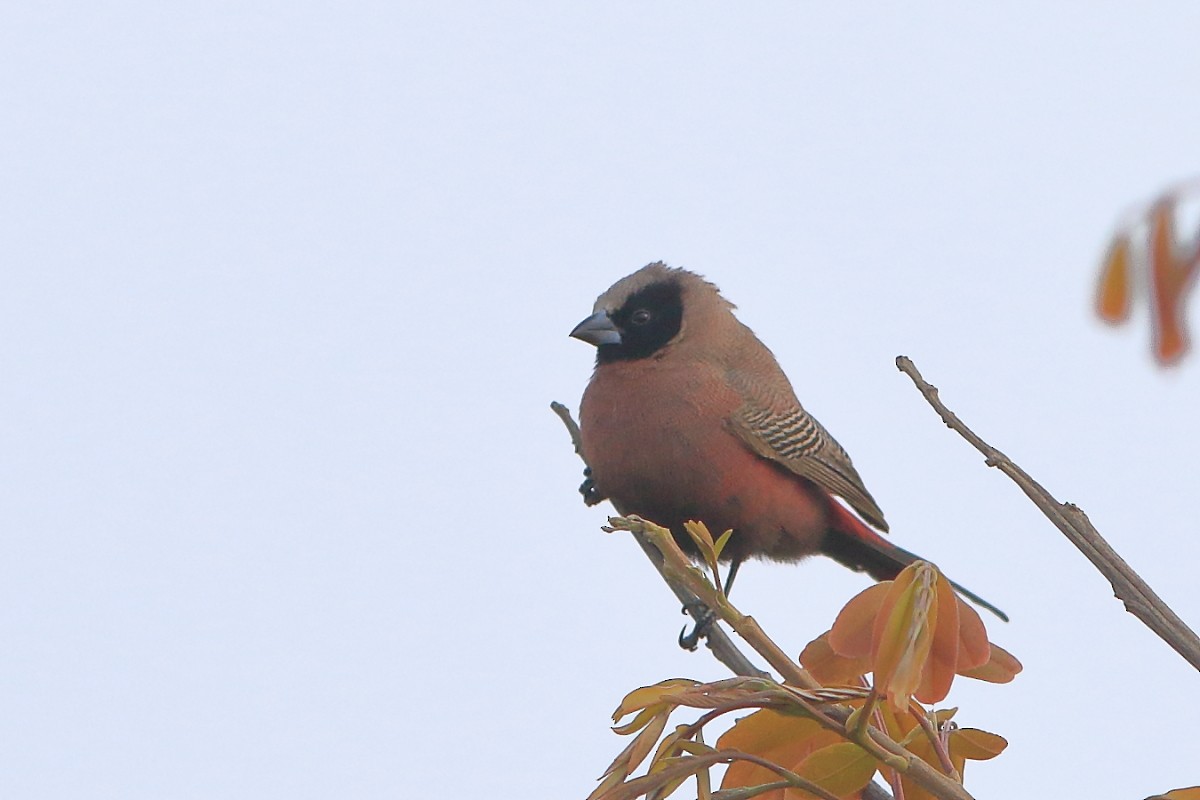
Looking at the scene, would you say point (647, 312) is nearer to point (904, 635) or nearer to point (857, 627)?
point (857, 627)

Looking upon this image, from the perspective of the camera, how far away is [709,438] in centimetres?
577

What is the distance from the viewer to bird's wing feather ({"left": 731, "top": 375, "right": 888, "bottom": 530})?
236 inches

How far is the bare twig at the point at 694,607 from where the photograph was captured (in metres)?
3.65

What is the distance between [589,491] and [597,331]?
0.69 m

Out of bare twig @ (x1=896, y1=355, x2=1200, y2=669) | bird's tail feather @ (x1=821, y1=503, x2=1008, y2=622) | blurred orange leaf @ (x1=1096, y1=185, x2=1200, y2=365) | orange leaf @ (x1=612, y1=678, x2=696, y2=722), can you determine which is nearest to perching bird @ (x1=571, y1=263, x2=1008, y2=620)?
bird's tail feather @ (x1=821, y1=503, x2=1008, y2=622)

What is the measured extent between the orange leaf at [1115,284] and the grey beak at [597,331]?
201 inches

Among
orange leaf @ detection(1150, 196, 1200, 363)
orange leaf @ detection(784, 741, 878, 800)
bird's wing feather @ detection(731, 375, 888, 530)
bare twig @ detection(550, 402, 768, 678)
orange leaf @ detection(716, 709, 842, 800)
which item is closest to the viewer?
orange leaf @ detection(1150, 196, 1200, 363)

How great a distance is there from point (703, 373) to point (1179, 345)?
5.26 meters

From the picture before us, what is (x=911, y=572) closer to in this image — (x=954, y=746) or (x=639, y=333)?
(x=954, y=746)

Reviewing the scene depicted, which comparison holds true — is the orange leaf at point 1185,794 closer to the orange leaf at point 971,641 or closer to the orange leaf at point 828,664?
the orange leaf at point 971,641

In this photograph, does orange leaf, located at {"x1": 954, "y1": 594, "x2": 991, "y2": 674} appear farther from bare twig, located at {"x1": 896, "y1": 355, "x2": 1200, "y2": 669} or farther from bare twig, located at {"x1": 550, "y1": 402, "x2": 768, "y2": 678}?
bare twig, located at {"x1": 550, "y1": 402, "x2": 768, "y2": 678}

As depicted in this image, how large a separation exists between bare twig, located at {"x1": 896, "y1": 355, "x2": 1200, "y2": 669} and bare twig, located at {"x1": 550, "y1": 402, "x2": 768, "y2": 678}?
108 cm

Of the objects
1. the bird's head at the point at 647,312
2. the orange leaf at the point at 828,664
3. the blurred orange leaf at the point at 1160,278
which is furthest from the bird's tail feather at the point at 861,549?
the blurred orange leaf at the point at 1160,278

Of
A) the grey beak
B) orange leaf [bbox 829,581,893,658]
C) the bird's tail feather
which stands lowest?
orange leaf [bbox 829,581,893,658]
